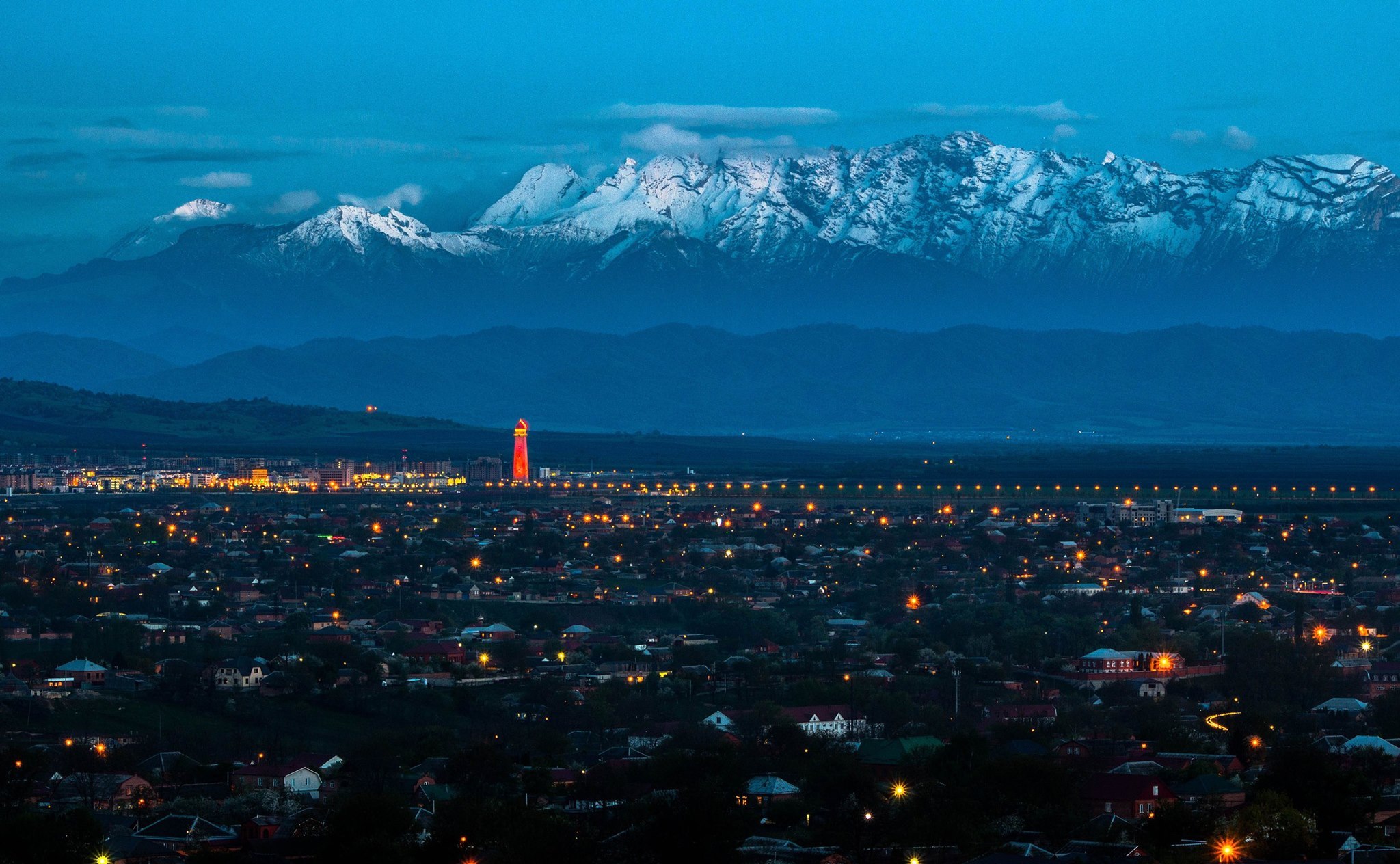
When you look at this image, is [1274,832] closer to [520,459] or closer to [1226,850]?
[1226,850]

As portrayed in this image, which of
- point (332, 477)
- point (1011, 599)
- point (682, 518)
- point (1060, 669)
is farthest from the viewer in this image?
point (332, 477)

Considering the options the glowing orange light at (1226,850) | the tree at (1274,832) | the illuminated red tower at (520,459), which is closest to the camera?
the glowing orange light at (1226,850)

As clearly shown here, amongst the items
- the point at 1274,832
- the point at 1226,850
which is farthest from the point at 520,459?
the point at 1226,850

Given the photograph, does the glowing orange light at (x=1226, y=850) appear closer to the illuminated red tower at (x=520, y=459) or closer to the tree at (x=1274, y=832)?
the tree at (x=1274, y=832)

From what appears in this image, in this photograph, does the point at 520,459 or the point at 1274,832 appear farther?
the point at 520,459

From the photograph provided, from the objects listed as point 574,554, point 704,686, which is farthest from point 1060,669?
point 574,554

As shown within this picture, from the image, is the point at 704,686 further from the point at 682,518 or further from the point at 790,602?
the point at 682,518

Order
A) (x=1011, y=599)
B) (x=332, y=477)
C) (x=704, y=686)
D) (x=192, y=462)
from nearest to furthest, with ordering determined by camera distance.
A: (x=704, y=686), (x=1011, y=599), (x=332, y=477), (x=192, y=462)

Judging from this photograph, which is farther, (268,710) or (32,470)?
(32,470)

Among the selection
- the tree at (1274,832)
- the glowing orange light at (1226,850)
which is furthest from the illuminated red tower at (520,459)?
the glowing orange light at (1226,850)
